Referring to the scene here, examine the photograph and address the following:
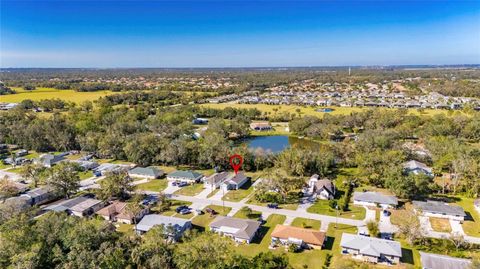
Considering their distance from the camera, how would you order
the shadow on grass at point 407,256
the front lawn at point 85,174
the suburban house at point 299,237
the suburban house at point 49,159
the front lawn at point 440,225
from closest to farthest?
1. the shadow on grass at point 407,256
2. the suburban house at point 299,237
3. the front lawn at point 440,225
4. the front lawn at point 85,174
5. the suburban house at point 49,159

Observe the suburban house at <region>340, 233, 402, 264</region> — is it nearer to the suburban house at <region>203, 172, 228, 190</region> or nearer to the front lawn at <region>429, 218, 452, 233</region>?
the front lawn at <region>429, 218, 452, 233</region>

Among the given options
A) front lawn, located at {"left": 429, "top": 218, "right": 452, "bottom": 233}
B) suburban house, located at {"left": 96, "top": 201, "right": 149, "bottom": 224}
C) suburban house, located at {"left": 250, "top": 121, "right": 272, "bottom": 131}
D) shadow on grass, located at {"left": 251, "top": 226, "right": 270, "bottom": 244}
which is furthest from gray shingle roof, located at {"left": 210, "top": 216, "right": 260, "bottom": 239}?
suburban house, located at {"left": 250, "top": 121, "right": 272, "bottom": 131}

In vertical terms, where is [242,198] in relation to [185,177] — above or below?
below

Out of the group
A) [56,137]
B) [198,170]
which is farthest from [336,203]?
[56,137]

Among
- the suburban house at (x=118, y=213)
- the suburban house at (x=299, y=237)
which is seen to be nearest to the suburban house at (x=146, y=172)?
the suburban house at (x=118, y=213)

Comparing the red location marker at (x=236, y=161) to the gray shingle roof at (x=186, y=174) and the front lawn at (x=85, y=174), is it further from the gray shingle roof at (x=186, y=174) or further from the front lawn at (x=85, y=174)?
the front lawn at (x=85, y=174)

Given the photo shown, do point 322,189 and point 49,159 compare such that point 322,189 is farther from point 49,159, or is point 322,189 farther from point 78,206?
point 49,159

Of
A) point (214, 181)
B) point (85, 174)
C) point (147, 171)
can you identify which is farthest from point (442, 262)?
point (85, 174)
